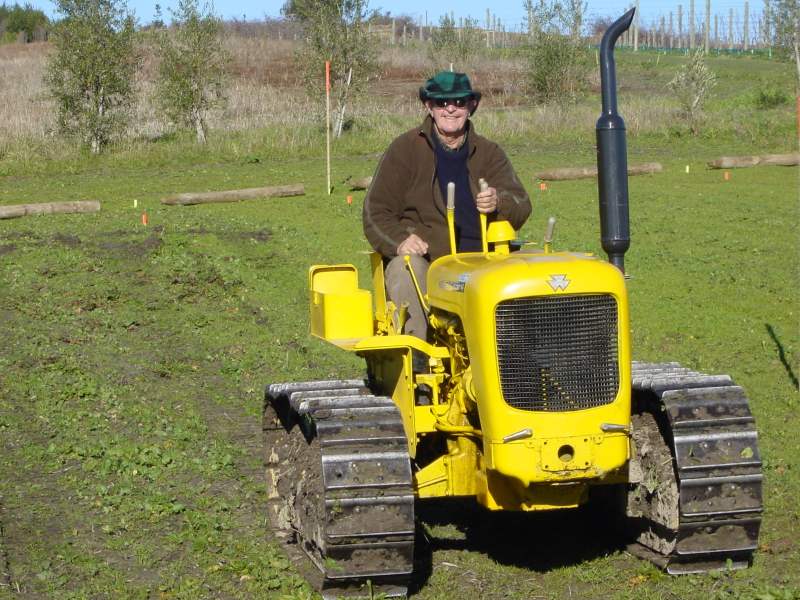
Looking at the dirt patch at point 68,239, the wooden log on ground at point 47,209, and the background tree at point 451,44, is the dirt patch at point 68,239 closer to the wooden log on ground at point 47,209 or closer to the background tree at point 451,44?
the wooden log on ground at point 47,209

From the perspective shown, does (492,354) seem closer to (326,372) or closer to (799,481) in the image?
(799,481)

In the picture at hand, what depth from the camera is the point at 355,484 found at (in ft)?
20.4

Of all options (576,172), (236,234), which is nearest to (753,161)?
(576,172)

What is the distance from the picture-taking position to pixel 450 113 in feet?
24.6

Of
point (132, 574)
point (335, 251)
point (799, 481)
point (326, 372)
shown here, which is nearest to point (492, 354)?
point (132, 574)

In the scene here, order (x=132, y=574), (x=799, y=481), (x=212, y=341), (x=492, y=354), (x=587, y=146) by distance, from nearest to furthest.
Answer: (x=492, y=354), (x=132, y=574), (x=799, y=481), (x=212, y=341), (x=587, y=146)

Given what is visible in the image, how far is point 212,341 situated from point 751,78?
154 ft

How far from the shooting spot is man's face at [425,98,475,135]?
748 centimetres

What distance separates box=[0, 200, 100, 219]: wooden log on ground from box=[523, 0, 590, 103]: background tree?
21481 millimetres

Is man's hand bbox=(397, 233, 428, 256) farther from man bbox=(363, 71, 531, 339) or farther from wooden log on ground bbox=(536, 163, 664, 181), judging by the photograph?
wooden log on ground bbox=(536, 163, 664, 181)

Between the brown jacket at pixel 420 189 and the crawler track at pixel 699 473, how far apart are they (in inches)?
57.4

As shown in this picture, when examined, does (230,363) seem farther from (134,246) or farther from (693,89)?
(693,89)

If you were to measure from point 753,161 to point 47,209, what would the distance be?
15.4 meters

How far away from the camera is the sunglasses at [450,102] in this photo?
293 inches
